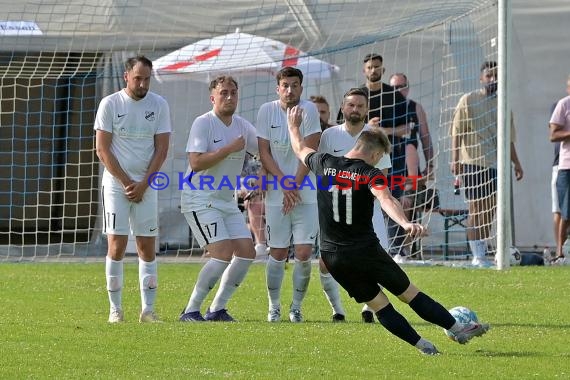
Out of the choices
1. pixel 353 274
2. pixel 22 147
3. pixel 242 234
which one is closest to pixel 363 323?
pixel 242 234

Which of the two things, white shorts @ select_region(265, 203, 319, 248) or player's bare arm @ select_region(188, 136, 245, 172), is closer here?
player's bare arm @ select_region(188, 136, 245, 172)

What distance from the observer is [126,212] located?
410 inches

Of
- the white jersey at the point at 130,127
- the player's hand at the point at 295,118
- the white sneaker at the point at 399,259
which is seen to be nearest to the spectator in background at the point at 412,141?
the white sneaker at the point at 399,259

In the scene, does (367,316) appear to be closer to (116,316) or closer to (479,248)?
(116,316)

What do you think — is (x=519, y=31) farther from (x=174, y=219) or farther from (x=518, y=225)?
(x=174, y=219)

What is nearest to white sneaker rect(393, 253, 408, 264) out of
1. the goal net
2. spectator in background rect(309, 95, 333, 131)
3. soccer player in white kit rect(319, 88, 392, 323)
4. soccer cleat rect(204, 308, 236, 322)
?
the goal net

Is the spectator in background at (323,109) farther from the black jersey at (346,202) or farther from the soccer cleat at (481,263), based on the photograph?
the black jersey at (346,202)

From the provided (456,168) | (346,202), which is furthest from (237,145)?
(456,168)

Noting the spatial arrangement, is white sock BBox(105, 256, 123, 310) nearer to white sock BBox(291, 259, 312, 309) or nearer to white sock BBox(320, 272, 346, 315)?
white sock BBox(291, 259, 312, 309)

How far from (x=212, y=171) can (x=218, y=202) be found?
0.27 metres

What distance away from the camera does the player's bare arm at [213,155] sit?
34.2ft

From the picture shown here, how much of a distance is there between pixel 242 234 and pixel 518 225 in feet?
28.5

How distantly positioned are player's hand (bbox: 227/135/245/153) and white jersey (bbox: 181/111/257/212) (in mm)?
118

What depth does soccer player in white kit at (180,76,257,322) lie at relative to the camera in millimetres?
10492
